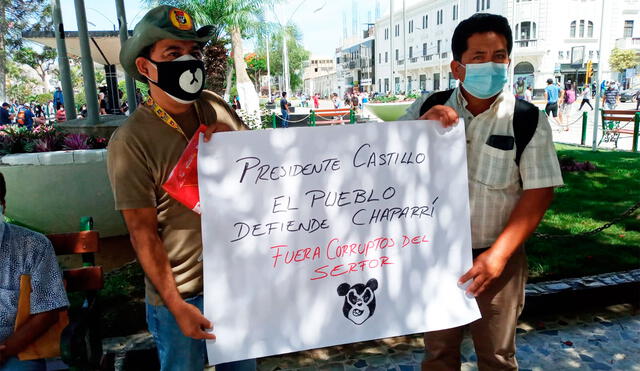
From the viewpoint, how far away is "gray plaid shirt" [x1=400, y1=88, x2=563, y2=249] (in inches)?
74.4

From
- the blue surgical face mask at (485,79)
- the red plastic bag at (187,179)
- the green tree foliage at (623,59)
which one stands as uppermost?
the green tree foliage at (623,59)

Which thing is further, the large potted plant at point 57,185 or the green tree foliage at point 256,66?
the green tree foliage at point 256,66

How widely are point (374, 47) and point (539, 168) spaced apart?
85.6m

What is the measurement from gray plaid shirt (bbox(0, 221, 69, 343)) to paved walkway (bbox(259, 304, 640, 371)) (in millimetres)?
1548

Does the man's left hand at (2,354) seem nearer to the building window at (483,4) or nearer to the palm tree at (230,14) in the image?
the palm tree at (230,14)

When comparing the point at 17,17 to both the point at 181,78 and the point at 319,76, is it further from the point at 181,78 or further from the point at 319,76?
the point at 319,76

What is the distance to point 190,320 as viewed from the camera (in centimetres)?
170

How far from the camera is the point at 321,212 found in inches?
73.7

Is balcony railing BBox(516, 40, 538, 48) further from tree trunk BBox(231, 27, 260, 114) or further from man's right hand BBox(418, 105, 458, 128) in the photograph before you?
man's right hand BBox(418, 105, 458, 128)

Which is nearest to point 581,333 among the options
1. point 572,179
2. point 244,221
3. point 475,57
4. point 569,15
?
point 475,57

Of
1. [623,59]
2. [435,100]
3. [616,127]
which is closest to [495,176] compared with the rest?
[435,100]

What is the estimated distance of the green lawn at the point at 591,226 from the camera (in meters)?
4.49

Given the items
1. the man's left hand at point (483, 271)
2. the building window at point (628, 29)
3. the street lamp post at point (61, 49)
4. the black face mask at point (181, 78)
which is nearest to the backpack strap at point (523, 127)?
the man's left hand at point (483, 271)

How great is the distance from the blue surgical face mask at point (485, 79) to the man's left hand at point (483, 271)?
636 millimetres
